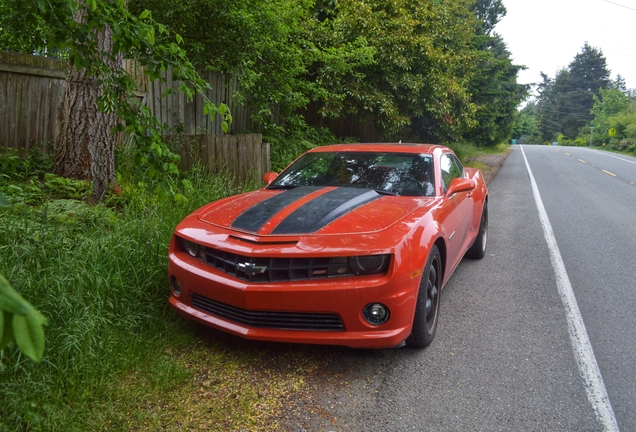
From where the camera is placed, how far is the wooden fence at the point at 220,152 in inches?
272

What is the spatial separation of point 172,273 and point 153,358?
2.02ft

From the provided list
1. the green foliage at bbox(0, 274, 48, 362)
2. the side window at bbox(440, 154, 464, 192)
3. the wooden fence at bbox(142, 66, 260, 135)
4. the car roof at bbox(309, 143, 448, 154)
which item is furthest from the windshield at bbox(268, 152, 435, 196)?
the green foliage at bbox(0, 274, 48, 362)

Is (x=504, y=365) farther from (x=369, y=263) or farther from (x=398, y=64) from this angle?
(x=398, y=64)

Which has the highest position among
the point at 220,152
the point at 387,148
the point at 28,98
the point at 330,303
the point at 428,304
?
the point at 28,98

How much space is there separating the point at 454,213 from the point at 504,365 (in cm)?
147

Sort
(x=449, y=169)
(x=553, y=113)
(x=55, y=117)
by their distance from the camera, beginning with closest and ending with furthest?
(x=449, y=169), (x=55, y=117), (x=553, y=113)

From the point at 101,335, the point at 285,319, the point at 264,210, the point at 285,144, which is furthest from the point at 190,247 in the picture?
the point at 285,144

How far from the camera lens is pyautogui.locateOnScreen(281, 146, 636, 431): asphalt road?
2814 mm

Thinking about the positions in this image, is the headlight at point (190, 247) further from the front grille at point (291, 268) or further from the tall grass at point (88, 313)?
the front grille at point (291, 268)

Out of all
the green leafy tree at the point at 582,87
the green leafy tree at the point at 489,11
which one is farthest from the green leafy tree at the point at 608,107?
the green leafy tree at the point at 489,11

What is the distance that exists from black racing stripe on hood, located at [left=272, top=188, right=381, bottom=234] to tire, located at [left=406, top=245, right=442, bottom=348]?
695 mm

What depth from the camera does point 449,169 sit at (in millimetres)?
5203

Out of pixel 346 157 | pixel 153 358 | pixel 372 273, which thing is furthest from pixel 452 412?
pixel 346 157

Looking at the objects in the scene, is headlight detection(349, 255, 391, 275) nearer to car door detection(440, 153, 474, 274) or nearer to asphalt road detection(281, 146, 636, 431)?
asphalt road detection(281, 146, 636, 431)
